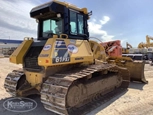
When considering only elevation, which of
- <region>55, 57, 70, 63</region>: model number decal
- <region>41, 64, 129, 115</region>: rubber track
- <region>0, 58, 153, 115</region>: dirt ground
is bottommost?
<region>0, 58, 153, 115</region>: dirt ground

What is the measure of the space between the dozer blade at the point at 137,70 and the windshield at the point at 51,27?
4.41 metres

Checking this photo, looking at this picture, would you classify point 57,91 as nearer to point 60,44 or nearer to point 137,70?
point 60,44

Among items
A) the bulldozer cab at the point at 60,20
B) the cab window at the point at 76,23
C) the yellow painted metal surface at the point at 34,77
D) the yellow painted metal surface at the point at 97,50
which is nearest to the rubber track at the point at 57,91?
the yellow painted metal surface at the point at 34,77

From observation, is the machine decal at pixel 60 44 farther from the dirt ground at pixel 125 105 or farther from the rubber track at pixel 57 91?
the dirt ground at pixel 125 105

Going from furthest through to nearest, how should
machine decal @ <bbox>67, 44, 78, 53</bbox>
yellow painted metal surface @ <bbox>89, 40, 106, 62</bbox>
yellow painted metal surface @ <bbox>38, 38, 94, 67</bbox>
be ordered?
yellow painted metal surface @ <bbox>89, 40, 106, 62</bbox> → machine decal @ <bbox>67, 44, 78, 53</bbox> → yellow painted metal surface @ <bbox>38, 38, 94, 67</bbox>

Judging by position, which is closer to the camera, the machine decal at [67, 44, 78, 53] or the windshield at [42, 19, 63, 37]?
the machine decal at [67, 44, 78, 53]

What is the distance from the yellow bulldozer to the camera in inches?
157

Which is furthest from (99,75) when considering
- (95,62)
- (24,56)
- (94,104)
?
(24,56)

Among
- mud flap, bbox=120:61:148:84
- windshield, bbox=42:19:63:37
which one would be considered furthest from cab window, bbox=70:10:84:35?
mud flap, bbox=120:61:148:84

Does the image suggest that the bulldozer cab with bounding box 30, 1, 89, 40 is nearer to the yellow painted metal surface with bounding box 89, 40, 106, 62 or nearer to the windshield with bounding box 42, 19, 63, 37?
the windshield with bounding box 42, 19, 63, 37

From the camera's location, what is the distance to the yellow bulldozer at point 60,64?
3977 millimetres

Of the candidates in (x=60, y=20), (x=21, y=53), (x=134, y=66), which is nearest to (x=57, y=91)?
(x=21, y=53)

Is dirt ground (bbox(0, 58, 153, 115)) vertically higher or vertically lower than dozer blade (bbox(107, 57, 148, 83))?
lower

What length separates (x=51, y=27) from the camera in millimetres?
5211
